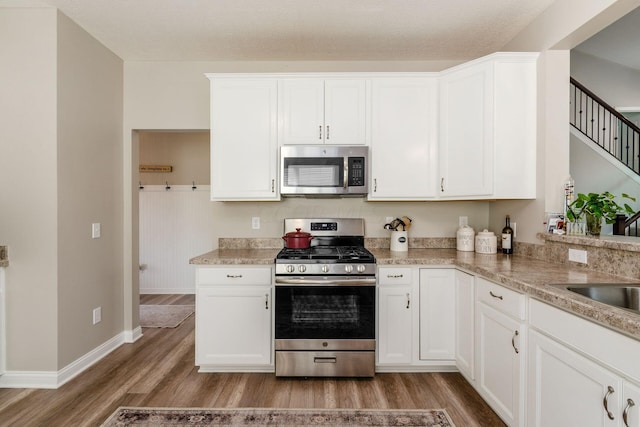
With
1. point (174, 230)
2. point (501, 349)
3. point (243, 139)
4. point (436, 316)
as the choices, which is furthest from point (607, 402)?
point (174, 230)

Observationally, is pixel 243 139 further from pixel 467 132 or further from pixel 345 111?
pixel 467 132

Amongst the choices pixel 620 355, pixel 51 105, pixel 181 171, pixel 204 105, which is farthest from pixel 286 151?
pixel 181 171

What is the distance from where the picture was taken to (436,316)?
2523mm

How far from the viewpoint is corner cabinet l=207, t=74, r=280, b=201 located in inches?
109

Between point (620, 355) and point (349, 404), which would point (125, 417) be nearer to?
point (349, 404)

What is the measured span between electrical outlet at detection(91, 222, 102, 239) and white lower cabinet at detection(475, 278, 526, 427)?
3026 millimetres

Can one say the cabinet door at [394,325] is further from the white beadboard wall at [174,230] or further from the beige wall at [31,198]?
the white beadboard wall at [174,230]

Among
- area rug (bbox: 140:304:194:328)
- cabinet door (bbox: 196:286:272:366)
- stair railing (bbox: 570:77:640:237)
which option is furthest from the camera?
Answer: stair railing (bbox: 570:77:640:237)

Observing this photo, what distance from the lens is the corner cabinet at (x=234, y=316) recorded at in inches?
98.7

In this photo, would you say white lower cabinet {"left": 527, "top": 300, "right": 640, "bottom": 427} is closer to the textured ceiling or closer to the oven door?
the oven door

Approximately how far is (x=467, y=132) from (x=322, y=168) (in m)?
1.19

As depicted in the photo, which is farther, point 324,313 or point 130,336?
point 130,336

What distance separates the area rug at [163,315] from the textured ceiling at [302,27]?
277 cm

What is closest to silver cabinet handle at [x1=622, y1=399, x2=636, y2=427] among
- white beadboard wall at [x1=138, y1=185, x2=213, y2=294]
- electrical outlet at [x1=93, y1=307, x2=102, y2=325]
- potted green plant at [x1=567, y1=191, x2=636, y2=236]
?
potted green plant at [x1=567, y1=191, x2=636, y2=236]
